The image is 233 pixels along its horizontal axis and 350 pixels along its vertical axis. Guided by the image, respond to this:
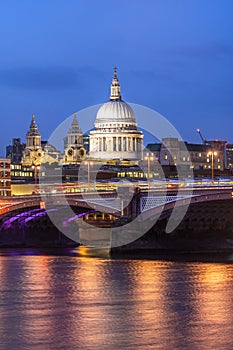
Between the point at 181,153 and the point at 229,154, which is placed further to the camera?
the point at 229,154

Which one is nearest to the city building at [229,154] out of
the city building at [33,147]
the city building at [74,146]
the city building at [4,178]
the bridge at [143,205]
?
the city building at [74,146]

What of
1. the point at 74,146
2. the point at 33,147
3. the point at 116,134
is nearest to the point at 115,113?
the point at 116,134

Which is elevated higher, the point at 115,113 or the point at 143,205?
the point at 115,113

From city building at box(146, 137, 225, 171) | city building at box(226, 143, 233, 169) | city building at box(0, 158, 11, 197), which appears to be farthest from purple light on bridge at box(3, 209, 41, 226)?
city building at box(226, 143, 233, 169)

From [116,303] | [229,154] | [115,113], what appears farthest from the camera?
[229,154]

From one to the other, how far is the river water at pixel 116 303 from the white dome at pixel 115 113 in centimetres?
7832

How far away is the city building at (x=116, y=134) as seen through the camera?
12500 centimetres

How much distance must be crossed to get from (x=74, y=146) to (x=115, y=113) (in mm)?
9989

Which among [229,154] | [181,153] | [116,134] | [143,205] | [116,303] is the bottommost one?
[116,303]

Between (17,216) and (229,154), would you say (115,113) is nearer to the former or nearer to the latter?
(229,154)

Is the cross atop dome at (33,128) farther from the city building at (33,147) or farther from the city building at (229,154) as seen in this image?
the city building at (229,154)

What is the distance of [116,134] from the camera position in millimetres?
124875

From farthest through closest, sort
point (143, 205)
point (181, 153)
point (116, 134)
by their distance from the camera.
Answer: point (181, 153)
point (116, 134)
point (143, 205)

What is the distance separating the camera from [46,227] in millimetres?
61562
